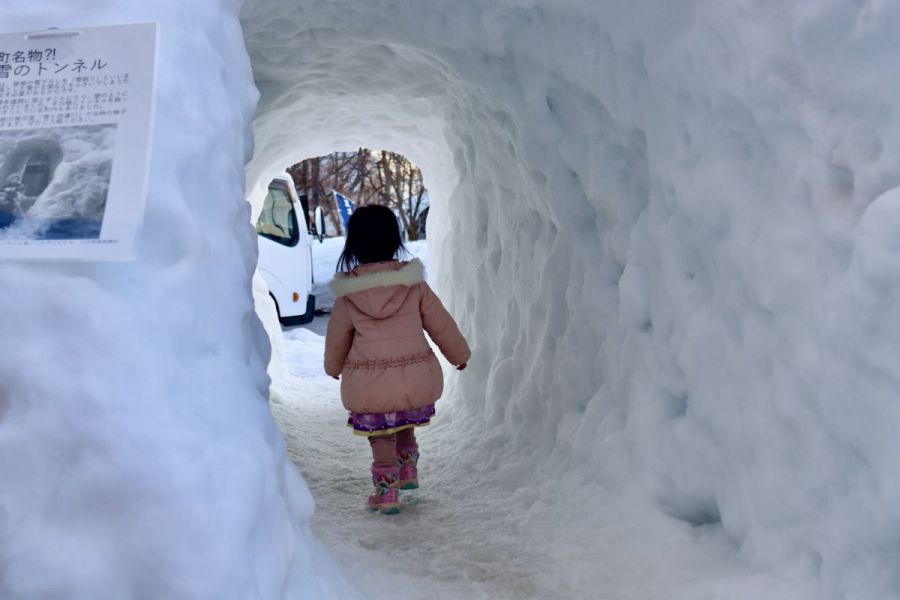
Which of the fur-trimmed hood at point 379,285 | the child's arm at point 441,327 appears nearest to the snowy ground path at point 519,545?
the child's arm at point 441,327

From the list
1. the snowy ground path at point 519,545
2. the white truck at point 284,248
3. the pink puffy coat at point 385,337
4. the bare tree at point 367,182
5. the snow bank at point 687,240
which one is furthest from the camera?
the bare tree at point 367,182

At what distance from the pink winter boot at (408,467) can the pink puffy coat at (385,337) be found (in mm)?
271

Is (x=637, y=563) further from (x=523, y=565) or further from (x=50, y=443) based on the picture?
(x=50, y=443)

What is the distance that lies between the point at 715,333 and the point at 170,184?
1416 millimetres

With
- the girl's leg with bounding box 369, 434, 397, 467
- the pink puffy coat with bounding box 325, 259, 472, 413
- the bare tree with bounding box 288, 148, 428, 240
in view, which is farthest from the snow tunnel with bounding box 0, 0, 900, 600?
the bare tree with bounding box 288, 148, 428, 240

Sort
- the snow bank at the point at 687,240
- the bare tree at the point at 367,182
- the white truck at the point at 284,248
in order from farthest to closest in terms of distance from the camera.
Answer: the bare tree at the point at 367,182
the white truck at the point at 284,248
the snow bank at the point at 687,240

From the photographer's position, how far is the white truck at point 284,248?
31.7 ft

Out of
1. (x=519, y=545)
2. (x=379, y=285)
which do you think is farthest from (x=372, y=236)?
(x=519, y=545)

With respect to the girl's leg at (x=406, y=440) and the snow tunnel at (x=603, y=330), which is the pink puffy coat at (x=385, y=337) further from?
the snow tunnel at (x=603, y=330)

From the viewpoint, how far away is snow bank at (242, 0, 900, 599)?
168 centimetres

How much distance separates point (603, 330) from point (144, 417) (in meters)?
1.94

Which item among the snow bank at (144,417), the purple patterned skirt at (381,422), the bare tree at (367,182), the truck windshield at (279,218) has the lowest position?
the purple patterned skirt at (381,422)

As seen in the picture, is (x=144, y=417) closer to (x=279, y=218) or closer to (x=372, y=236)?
(x=372, y=236)

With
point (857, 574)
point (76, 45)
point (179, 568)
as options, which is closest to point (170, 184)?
point (76, 45)
